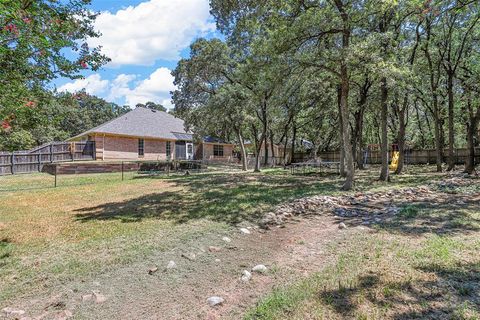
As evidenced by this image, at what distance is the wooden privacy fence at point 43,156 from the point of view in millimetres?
15266

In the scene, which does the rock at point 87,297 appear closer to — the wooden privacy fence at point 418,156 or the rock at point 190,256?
the rock at point 190,256

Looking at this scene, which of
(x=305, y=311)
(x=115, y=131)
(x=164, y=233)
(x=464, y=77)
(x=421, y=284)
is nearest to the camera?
(x=305, y=311)

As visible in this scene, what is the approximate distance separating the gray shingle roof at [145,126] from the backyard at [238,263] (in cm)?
1451

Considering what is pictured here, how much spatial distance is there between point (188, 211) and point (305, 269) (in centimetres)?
372

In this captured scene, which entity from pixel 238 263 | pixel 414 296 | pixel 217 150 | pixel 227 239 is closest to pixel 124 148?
pixel 217 150

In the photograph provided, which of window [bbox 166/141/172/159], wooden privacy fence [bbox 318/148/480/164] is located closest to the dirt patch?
wooden privacy fence [bbox 318/148/480/164]

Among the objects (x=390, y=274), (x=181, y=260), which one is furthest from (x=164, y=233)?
(x=390, y=274)

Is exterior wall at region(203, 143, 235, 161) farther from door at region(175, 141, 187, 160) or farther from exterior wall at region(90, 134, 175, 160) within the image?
exterior wall at region(90, 134, 175, 160)

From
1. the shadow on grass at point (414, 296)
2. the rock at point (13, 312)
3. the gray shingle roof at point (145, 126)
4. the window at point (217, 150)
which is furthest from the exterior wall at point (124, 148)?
the shadow on grass at point (414, 296)

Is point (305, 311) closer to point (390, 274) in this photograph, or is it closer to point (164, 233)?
point (390, 274)

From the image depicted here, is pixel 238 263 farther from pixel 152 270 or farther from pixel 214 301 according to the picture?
pixel 152 270

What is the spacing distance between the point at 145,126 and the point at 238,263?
2108 centimetres

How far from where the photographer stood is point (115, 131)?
20.2 metres

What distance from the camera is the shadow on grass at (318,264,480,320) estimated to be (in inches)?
93.4
